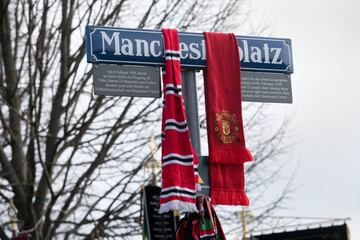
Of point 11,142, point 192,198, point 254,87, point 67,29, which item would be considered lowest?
point 192,198

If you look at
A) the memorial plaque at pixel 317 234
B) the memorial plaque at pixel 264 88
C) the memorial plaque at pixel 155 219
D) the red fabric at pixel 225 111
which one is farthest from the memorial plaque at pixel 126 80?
the memorial plaque at pixel 317 234

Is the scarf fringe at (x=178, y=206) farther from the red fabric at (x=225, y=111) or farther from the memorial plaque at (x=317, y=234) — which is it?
the memorial plaque at (x=317, y=234)

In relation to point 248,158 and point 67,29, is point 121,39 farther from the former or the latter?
point 67,29

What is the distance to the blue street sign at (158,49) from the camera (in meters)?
7.27

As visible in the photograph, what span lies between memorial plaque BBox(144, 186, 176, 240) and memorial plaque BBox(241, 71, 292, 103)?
5.11 meters

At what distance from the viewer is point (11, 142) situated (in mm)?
14102

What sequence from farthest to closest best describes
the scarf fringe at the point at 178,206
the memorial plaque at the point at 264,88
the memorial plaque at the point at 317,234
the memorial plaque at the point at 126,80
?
the memorial plaque at the point at 317,234 < the memorial plaque at the point at 264,88 < the memorial plaque at the point at 126,80 < the scarf fringe at the point at 178,206

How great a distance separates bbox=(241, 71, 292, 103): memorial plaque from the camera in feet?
25.3

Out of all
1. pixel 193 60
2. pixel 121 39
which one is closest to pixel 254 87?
pixel 193 60

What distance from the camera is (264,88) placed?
25.3 ft

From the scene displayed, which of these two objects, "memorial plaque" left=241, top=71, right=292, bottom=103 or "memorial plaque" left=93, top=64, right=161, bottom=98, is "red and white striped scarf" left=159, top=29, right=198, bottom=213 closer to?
"memorial plaque" left=93, top=64, right=161, bottom=98

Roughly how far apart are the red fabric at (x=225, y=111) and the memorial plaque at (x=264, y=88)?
11 centimetres

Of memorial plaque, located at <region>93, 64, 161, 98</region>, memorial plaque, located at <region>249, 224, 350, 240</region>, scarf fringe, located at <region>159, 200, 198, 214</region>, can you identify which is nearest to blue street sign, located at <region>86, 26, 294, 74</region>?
memorial plaque, located at <region>93, 64, 161, 98</region>

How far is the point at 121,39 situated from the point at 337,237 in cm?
1127
